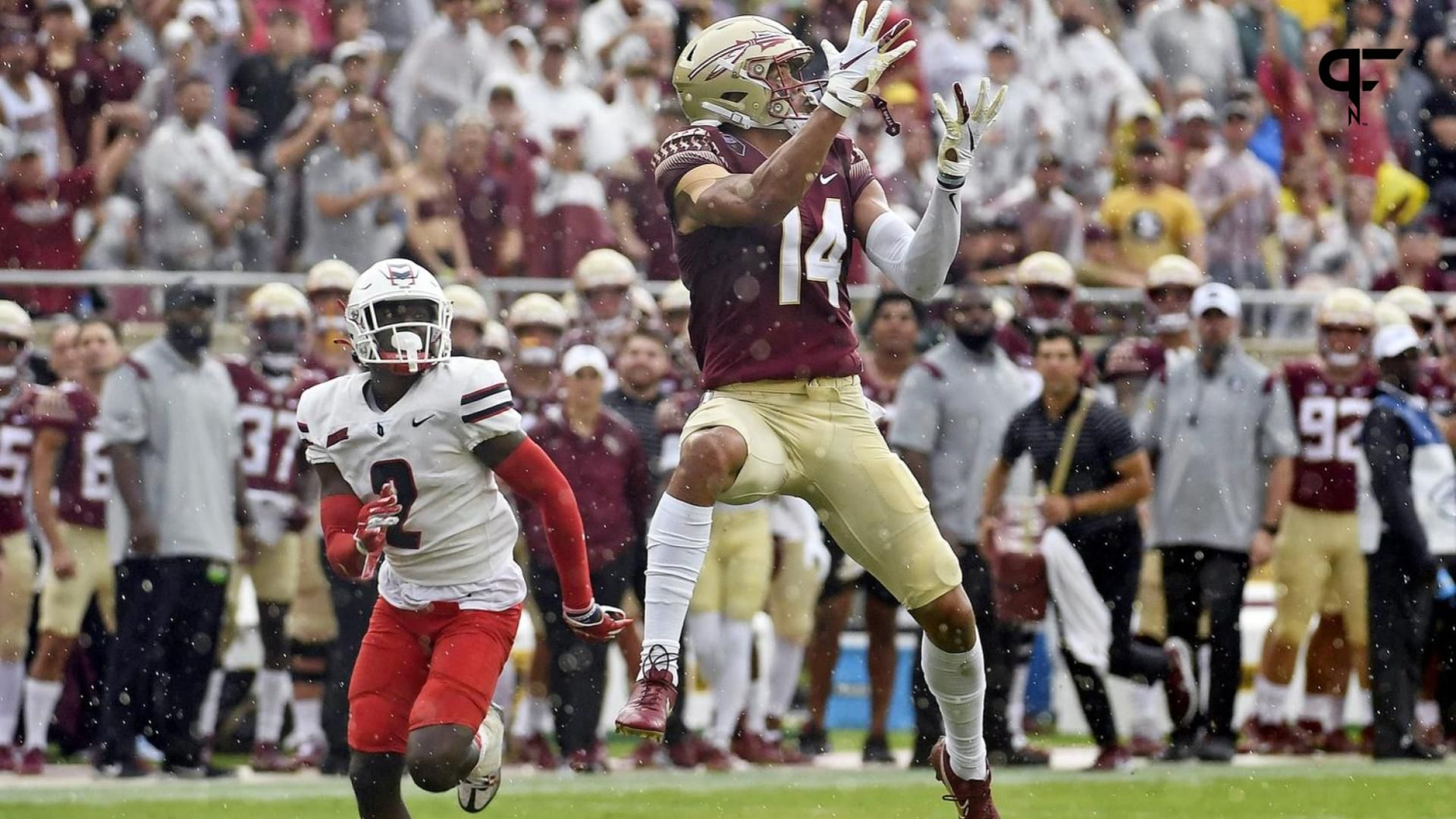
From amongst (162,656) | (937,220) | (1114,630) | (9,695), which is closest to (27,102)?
(9,695)

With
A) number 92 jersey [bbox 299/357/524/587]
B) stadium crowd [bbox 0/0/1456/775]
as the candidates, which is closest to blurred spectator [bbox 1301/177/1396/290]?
stadium crowd [bbox 0/0/1456/775]

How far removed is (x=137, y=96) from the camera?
1438 cm

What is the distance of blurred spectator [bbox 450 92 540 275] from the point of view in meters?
14.1

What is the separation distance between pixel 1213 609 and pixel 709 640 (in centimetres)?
241

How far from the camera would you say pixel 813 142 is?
6.53 metres

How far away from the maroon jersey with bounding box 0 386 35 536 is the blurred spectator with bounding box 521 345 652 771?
2418 mm

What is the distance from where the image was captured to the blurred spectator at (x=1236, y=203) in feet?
49.8

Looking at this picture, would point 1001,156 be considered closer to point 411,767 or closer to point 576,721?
point 576,721

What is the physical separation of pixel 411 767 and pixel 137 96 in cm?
864

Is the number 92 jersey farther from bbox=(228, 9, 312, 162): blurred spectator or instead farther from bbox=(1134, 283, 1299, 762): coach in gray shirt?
bbox=(228, 9, 312, 162): blurred spectator

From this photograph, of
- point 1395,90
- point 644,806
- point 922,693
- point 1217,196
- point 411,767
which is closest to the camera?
point 411,767

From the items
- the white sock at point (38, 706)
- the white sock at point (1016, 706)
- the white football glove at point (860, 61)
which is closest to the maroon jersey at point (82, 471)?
the white sock at point (38, 706)

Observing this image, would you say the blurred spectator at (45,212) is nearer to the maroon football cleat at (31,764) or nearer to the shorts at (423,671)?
the maroon football cleat at (31,764)

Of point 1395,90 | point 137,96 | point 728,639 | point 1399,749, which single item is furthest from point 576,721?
point 1395,90
